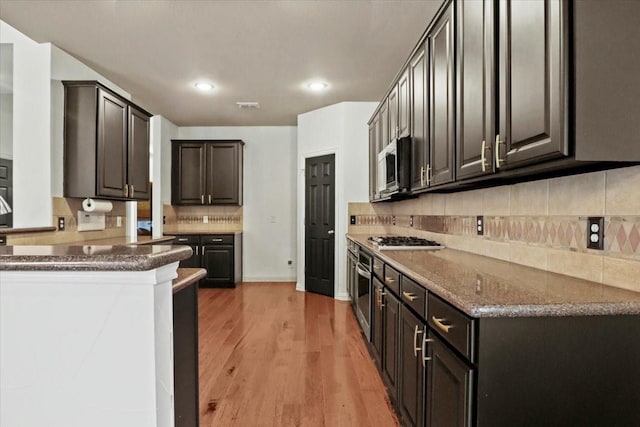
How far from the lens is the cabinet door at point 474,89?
60.2 inches

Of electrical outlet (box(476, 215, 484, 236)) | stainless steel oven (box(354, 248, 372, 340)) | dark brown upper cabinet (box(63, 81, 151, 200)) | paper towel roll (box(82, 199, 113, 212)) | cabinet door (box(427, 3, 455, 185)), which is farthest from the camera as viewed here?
paper towel roll (box(82, 199, 113, 212))

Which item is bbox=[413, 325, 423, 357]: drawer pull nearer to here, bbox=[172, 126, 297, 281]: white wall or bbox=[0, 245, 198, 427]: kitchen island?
bbox=[0, 245, 198, 427]: kitchen island

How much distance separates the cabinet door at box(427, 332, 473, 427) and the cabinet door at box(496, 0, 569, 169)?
72 centimetres

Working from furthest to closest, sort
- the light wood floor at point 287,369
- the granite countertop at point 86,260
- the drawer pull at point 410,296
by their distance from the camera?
the light wood floor at point 287,369 → the drawer pull at point 410,296 → the granite countertop at point 86,260

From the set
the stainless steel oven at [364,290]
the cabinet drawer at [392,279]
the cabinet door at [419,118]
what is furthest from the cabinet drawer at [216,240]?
the cabinet drawer at [392,279]

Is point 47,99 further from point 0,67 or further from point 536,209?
point 536,209

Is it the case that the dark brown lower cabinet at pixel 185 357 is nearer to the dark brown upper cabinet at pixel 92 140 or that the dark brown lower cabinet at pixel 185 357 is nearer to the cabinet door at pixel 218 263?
the dark brown upper cabinet at pixel 92 140

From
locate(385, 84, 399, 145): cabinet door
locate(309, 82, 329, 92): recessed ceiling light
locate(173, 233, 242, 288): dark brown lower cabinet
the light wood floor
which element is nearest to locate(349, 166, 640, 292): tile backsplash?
locate(385, 84, 399, 145): cabinet door

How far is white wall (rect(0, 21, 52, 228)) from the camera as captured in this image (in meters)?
3.11

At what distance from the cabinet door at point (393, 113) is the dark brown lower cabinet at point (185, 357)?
2.25 m

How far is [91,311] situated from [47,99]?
3.06 meters

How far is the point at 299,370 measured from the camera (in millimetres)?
2693

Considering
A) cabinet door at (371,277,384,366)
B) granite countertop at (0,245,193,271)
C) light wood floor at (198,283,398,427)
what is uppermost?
granite countertop at (0,245,193,271)

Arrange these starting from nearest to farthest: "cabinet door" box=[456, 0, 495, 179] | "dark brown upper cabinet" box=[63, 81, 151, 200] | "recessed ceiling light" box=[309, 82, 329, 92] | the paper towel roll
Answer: "cabinet door" box=[456, 0, 495, 179] < "dark brown upper cabinet" box=[63, 81, 151, 200] < the paper towel roll < "recessed ceiling light" box=[309, 82, 329, 92]
